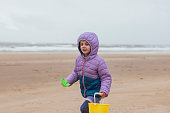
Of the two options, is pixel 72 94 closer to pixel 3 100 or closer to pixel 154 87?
pixel 3 100

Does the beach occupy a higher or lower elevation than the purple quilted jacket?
lower

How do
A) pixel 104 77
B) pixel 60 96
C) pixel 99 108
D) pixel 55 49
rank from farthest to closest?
pixel 55 49 < pixel 60 96 < pixel 104 77 < pixel 99 108

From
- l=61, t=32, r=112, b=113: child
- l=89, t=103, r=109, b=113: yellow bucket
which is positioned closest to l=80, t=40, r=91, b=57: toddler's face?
l=61, t=32, r=112, b=113: child

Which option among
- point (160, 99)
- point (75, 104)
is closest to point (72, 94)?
point (75, 104)

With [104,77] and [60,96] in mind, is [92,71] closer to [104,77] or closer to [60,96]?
[104,77]

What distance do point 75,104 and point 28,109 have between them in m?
0.93

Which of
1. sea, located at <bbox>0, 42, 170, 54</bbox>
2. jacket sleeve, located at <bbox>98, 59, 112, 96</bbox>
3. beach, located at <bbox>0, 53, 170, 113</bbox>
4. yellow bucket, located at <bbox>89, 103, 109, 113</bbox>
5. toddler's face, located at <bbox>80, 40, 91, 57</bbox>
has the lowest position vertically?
sea, located at <bbox>0, 42, 170, 54</bbox>

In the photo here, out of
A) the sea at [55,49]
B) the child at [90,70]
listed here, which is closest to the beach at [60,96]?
the child at [90,70]

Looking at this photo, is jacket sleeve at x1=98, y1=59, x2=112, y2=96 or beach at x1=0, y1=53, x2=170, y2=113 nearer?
jacket sleeve at x1=98, y1=59, x2=112, y2=96

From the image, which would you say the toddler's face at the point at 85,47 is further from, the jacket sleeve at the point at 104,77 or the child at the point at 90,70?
the jacket sleeve at the point at 104,77

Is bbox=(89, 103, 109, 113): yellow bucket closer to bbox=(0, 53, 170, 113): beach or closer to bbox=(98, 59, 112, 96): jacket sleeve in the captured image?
bbox=(98, 59, 112, 96): jacket sleeve

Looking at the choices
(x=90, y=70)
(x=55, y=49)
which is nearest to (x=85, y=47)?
(x=90, y=70)

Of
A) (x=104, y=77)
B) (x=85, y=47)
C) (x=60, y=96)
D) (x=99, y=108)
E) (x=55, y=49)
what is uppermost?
(x=85, y=47)

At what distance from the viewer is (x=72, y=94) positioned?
19.4 feet
